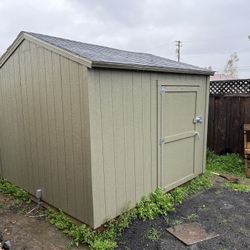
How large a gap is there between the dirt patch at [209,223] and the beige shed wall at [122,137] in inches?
15.5

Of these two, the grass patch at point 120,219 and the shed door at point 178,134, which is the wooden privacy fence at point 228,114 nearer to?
the shed door at point 178,134

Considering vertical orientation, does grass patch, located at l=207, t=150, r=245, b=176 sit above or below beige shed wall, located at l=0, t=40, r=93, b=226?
below

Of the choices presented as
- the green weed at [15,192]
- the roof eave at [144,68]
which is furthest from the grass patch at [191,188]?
the green weed at [15,192]

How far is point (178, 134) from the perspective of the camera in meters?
3.96

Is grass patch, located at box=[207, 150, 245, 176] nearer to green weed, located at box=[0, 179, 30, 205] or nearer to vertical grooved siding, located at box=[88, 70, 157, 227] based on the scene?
vertical grooved siding, located at box=[88, 70, 157, 227]

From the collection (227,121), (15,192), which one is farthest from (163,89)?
(227,121)

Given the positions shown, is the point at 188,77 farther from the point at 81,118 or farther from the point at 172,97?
the point at 81,118

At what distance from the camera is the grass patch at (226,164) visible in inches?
206

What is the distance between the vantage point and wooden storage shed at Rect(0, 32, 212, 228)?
269 centimetres

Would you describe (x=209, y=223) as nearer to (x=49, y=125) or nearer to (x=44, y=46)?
(x=49, y=125)

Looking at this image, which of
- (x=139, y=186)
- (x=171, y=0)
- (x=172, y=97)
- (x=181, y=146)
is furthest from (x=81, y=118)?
(x=171, y=0)

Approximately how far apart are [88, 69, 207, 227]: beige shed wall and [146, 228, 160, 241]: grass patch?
45 cm

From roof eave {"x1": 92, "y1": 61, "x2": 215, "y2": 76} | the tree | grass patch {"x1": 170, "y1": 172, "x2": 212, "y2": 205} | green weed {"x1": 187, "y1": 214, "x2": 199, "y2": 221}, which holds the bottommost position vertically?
green weed {"x1": 187, "y1": 214, "x2": 199, "y2": 221}

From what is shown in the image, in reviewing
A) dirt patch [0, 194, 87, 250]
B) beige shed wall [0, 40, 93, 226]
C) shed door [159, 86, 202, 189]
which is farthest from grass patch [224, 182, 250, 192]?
dirt patch [0, 194, 87, 250]
